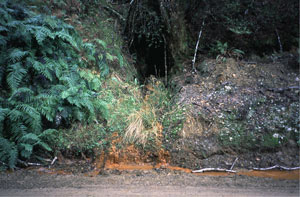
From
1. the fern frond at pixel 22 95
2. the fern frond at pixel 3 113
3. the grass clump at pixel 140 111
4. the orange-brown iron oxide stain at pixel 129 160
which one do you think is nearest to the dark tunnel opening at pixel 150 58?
the grass clump at pixel 140 111

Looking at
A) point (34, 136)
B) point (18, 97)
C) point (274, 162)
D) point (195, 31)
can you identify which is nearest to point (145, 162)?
point (34, 136)

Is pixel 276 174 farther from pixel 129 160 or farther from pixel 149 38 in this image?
pixel 149 38

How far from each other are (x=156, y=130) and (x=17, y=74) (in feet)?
11.2

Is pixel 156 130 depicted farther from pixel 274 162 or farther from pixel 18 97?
pixel 18 97

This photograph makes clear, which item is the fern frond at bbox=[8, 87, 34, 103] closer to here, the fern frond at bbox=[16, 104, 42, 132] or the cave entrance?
the fern frond at bbox=[16, 104, 42, 132]

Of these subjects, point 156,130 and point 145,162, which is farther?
point 156,130

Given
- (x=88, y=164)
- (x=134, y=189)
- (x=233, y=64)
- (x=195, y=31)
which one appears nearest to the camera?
(x=134, y=189)

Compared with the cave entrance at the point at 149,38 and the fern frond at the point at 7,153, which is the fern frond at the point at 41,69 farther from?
the cave entrance at the point at 149,38

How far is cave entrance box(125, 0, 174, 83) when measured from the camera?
322 inches

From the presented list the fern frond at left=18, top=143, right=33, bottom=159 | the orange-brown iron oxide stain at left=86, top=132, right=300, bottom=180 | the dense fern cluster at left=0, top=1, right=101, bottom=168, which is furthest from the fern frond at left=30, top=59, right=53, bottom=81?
the orange-brown iron oxide stain at left=86, top=132, right=300, bottom=180

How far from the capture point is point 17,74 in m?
5.63

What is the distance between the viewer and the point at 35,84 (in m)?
5.89

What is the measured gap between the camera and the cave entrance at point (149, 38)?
26.8 feet

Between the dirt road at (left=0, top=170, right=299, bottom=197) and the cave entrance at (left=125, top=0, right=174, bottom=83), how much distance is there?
13.3 feet
